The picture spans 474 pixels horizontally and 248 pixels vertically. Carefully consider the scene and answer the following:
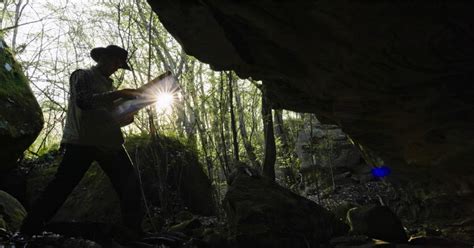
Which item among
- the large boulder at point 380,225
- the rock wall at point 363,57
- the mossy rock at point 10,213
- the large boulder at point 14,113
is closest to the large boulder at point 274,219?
the large boulder at point 380,225

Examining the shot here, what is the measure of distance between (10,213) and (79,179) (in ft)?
5.23

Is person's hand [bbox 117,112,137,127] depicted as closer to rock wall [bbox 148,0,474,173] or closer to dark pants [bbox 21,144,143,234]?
dark pants [bbox 21,144,143,234]

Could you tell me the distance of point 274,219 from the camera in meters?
4.82

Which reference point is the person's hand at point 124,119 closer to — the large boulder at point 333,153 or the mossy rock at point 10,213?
the mossy rock at point 10,213

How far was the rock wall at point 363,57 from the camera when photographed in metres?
2.89

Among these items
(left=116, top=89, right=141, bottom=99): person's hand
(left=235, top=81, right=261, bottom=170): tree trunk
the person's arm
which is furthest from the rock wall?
(left=235, top=81, right=261, bottom=170): tree trunk

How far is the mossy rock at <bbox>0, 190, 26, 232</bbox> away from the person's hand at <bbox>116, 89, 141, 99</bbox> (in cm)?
223

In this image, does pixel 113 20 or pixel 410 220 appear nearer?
pixel 410 220

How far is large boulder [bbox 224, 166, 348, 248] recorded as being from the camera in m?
4.70

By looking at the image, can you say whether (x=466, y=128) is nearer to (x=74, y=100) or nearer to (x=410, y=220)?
(x=410, y=220)

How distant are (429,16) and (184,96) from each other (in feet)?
18.9

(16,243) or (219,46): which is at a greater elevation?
(219,46)

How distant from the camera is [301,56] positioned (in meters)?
3.71

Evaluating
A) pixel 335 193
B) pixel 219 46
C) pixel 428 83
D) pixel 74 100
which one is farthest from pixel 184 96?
pixel 335 193
